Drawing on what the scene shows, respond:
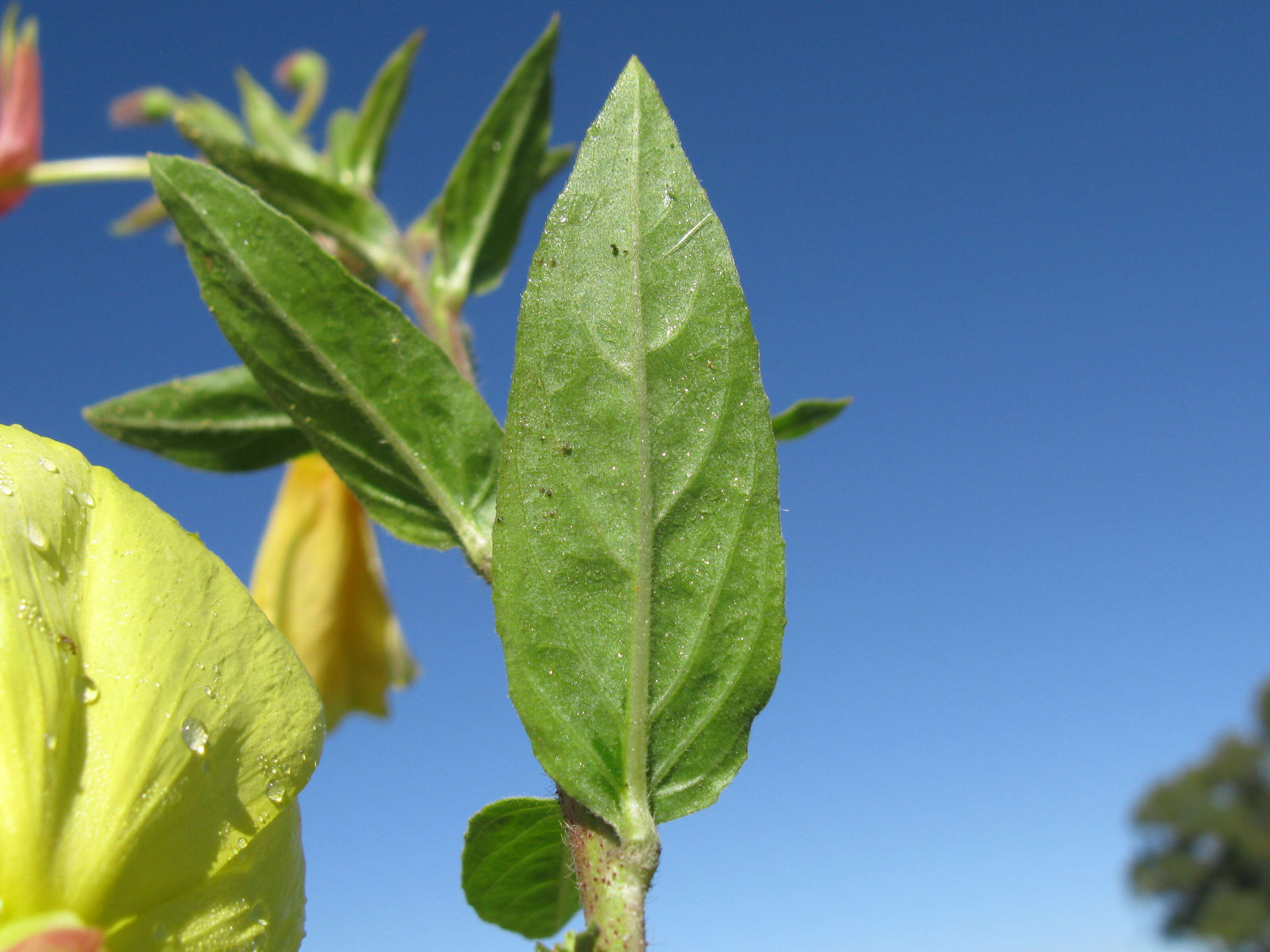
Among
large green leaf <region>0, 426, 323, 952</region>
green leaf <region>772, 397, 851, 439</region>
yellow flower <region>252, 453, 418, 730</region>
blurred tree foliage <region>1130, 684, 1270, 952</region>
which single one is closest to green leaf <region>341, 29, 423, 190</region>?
yellow flower <region>252, 453, 418, 730</region>

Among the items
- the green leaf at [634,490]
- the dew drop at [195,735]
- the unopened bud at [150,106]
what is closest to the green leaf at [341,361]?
the green leaf at [634,490]

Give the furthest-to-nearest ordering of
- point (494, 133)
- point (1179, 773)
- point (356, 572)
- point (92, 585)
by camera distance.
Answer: point (1179, 773) → point (356, 572) → point (494, 133) → point (92, 585)

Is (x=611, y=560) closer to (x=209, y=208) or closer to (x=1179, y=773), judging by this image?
(x=209, y=208)

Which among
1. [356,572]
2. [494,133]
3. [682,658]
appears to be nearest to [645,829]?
[682,658]

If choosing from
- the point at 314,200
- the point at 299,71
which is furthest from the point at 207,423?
the point at 299,71

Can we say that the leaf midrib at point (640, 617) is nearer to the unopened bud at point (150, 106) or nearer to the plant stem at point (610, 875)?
the plant stem at point (610, 875)

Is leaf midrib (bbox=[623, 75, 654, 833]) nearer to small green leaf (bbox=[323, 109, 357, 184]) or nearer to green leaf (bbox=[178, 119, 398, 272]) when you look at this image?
green leaf (bbox=[178, 119, 398, 272])
